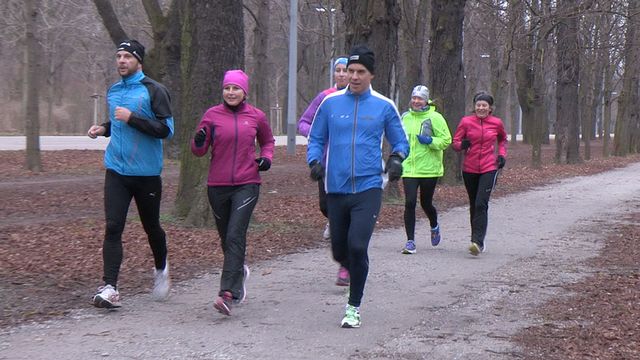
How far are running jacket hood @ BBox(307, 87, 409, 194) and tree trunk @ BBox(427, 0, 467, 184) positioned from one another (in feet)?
45.9

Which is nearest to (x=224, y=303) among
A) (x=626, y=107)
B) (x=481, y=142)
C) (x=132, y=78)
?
(x=132, y=78)

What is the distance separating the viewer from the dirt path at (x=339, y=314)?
6262mm

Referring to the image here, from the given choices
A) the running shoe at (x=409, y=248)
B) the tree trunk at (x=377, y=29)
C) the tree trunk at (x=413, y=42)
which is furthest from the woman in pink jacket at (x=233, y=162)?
the tree trunk at (x=413, y=42)

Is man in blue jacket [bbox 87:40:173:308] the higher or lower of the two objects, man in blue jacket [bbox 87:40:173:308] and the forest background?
the lower

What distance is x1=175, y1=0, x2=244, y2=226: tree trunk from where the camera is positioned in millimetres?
11805

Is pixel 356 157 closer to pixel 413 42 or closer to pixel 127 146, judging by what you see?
pixel 127 146

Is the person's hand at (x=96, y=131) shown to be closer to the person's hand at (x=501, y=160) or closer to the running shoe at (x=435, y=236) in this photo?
the person's hand at (x=501, y=160)

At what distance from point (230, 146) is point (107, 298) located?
4.99ft

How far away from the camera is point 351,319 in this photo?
22.7ft

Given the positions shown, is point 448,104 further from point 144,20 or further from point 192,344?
point 144,20

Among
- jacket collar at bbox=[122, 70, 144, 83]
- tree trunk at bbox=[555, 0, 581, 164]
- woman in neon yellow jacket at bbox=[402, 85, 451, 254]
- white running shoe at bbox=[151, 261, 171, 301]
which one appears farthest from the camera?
tree trunk at bbox=[555, 0, 581, 164]

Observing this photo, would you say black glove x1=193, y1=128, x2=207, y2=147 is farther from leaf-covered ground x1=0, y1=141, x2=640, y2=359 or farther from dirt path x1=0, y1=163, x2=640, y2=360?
leaf-covered ground x1=0, y1=141, x2=640, y2=359

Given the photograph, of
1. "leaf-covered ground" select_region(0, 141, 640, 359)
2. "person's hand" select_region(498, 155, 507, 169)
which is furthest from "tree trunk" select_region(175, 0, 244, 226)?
"person's hand" select_region(498, 155, 507, 169)

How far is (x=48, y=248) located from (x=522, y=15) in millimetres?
17291
